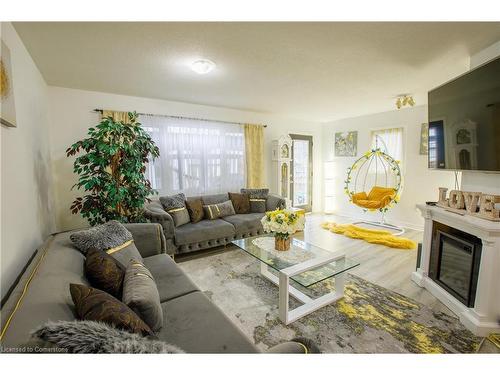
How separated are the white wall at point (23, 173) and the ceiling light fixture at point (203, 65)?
1355 mm

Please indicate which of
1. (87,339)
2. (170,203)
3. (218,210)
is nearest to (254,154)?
(218,210)

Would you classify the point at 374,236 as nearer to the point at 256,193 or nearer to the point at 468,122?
the point at 256,193

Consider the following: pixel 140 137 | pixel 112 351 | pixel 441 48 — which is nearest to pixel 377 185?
pixel 441 48

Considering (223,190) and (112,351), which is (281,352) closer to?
(112,351)

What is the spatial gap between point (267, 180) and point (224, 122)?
5.26 ft

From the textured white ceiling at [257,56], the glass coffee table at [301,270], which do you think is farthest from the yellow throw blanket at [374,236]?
the textured white ceiling at [257,56]

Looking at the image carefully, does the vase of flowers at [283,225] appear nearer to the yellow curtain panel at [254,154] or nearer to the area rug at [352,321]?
the area rug at [352,321]

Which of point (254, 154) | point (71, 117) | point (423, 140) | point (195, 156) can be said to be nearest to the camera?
point (71, 117)

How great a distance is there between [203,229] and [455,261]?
108 inches

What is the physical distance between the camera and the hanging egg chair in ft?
13.9

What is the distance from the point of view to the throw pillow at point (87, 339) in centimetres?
69

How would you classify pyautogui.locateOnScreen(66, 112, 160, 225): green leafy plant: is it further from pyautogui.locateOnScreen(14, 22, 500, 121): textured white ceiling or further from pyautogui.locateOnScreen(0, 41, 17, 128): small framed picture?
pyautogui.locateOnScreen(0, 41, 17, 128): small framed picture

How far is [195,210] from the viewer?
11.1 feet

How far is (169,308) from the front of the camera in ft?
4.43
